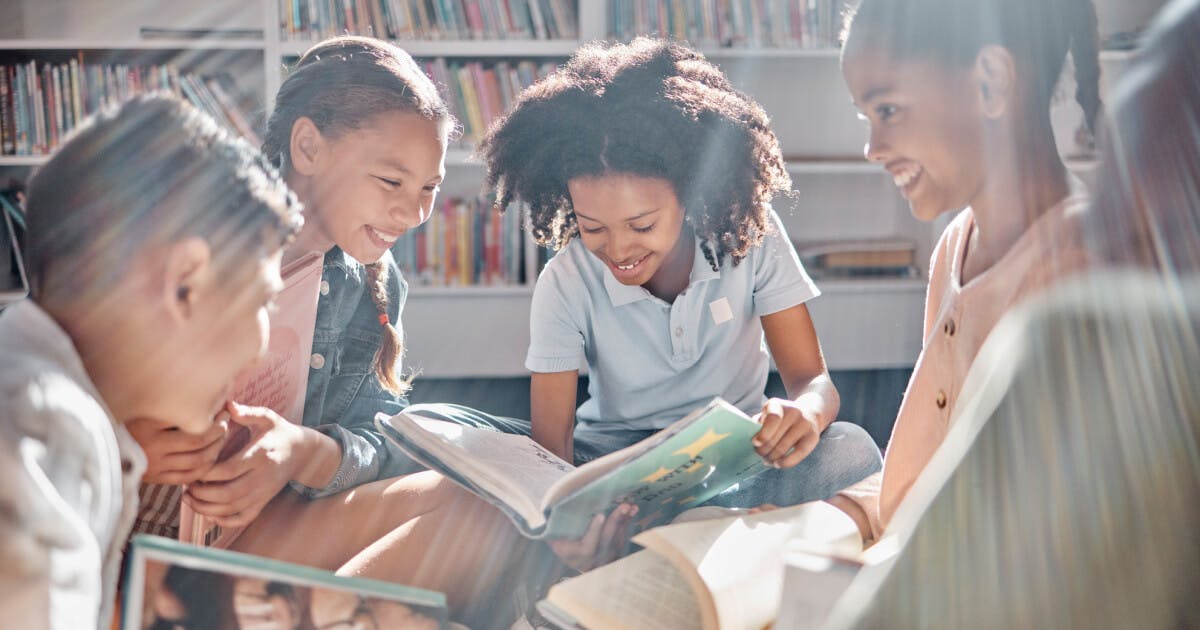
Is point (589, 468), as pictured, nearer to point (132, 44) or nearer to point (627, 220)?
point (627, 220)

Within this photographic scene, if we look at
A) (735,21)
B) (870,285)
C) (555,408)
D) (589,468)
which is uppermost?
(735,21)

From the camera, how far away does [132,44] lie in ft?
8.21

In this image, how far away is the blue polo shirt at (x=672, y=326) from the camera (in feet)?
4.23

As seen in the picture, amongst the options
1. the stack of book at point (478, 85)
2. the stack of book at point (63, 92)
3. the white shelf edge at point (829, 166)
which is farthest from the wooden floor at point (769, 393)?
the stack of book at point (63, 92)

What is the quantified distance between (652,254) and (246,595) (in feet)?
2.40

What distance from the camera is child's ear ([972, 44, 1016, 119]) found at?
0.87 m

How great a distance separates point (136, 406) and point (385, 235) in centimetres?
57

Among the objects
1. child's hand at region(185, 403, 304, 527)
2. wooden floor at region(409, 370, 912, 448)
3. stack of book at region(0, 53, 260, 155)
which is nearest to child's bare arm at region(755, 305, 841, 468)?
child's hand at region(185, 403, 304, 527)

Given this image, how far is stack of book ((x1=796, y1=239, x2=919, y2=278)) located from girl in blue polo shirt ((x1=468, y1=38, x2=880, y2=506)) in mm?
1496

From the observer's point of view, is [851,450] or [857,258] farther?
[857,258]

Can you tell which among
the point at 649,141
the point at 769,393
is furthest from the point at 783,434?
the point at 769,393

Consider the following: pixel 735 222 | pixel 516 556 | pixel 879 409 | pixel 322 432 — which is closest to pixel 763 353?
pixel 735 222

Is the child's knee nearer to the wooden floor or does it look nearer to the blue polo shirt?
the blue polo shirt

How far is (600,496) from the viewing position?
820mm
